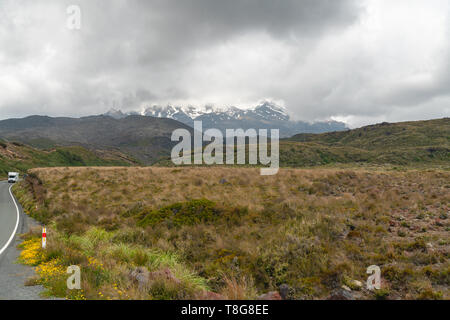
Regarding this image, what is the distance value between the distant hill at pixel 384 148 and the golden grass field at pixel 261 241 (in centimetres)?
6221

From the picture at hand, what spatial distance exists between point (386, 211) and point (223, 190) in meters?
11.9

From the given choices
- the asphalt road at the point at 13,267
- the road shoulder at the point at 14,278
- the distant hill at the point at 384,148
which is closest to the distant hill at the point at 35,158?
the asphalt road at the point at 13,267

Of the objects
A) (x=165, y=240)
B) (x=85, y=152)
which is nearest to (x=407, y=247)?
(x=165, y=240)

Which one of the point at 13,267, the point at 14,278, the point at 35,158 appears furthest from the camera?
the point at 35,158

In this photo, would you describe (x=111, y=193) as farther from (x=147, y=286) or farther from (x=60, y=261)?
(x=147, y=286)

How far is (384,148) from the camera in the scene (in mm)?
102438

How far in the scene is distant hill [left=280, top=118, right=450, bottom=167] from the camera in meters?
72.6

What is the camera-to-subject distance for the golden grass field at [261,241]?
678 cm

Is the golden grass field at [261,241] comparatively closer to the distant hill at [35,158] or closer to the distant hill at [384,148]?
the distant hill at [384,148]

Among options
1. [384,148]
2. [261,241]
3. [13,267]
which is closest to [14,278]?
[13,267]

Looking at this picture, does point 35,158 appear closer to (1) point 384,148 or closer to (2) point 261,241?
(2) point 261,241

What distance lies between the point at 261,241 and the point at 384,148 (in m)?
112

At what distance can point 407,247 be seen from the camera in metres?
8.10
